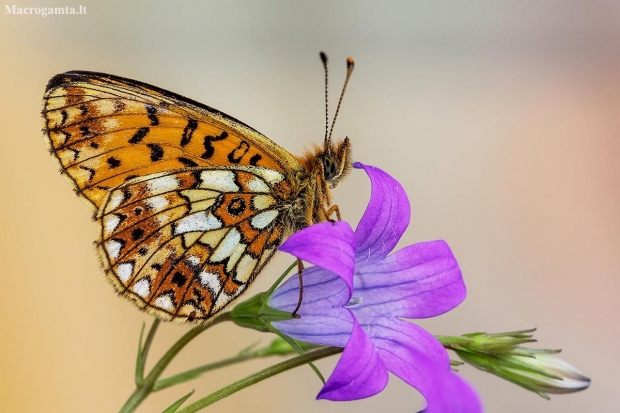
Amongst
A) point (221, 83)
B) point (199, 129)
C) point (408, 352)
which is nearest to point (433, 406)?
point (408, 352)

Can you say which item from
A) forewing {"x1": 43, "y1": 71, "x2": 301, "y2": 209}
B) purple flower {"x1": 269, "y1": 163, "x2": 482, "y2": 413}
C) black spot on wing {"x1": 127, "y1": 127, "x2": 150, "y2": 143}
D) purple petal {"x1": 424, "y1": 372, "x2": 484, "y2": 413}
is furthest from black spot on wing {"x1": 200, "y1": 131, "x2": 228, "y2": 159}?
purple petal {"x1": 424, "y1": 372, "x2": 484, "y2": 413}

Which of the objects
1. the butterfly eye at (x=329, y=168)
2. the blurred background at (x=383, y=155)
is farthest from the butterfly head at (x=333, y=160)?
the blurred background at (x=383, y=155)

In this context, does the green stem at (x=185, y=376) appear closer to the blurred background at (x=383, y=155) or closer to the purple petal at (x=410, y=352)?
the purple petal at (x=410, y=352)

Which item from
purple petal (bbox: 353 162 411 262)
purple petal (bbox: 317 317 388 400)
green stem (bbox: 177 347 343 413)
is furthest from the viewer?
purple petal (bbox: 353 162 411 262)

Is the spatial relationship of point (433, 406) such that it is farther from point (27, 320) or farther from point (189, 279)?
point (27, 320)

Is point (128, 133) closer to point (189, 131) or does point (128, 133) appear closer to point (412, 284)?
point (189, 131)

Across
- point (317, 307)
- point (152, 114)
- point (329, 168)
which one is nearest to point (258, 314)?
point (317, 307)

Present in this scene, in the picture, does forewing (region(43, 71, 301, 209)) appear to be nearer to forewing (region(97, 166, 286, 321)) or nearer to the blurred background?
forewing (region(97, 166, 286, 321))
